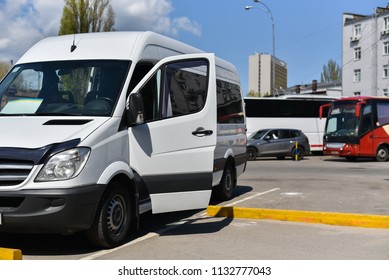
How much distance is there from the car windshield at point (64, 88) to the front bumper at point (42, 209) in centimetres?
120

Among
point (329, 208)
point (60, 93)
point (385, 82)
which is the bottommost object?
point (329, 208)

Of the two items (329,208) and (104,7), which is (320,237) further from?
(104,7)

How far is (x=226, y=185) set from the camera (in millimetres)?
9859

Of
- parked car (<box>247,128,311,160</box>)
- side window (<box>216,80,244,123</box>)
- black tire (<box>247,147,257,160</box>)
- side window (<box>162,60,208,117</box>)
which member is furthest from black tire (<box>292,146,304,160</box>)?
side window (<box>162,60,208,117</box>)

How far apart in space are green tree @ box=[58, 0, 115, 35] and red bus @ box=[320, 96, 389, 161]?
16798mm

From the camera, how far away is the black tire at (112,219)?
560 cm

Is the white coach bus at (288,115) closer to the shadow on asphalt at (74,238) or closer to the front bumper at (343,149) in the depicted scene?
the front bumper at (343,149)

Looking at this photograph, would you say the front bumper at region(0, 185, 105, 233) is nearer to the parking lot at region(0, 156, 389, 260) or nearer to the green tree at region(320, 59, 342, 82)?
the parking lot at region(0, 156, 389, 260)

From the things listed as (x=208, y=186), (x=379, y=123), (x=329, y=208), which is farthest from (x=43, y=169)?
(x=379, y=123)

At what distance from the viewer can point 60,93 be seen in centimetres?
630

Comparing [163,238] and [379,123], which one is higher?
[379,123]

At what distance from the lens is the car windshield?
607 centimetres

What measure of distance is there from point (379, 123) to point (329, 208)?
53.9 feet

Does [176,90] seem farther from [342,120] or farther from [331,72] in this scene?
[331,72]
